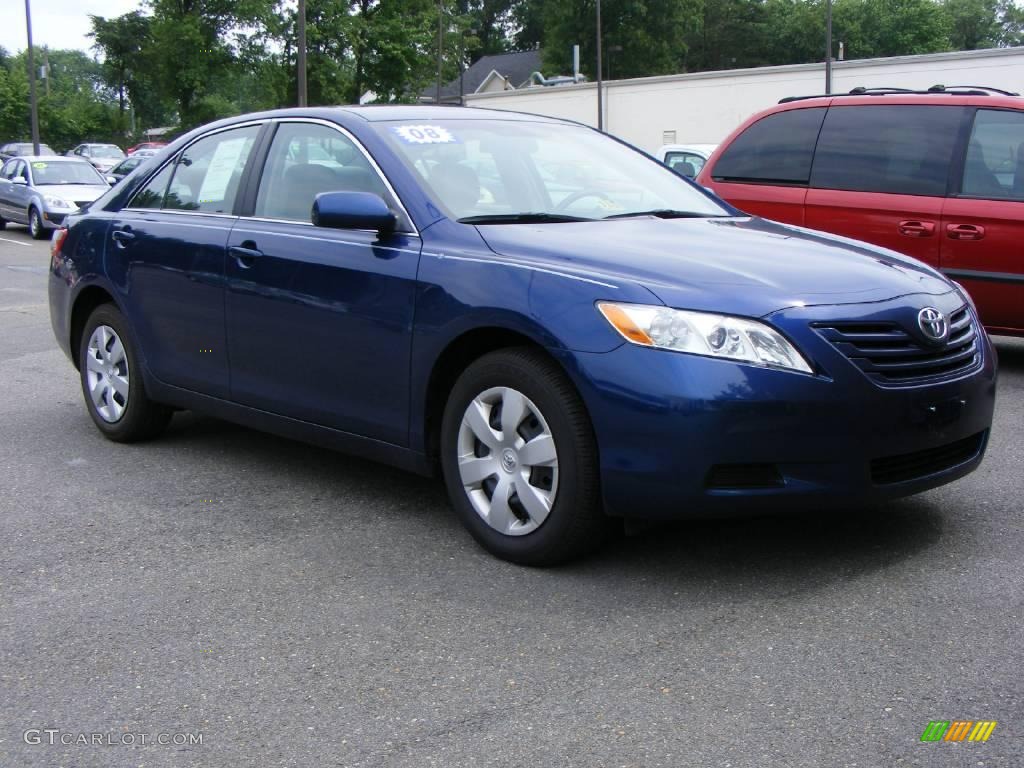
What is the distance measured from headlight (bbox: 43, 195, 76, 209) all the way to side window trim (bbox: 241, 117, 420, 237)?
18585 mm

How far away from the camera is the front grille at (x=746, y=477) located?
380 cm

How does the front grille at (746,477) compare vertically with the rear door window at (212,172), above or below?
below

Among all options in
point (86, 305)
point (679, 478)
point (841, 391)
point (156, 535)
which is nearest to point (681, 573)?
point (679, 478)

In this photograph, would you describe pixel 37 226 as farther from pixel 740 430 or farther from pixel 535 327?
pixel 740 430

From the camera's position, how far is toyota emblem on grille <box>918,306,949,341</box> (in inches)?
160

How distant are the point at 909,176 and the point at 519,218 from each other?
406 centimetres

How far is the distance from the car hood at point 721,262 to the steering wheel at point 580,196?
0.22m

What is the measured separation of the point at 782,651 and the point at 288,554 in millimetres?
1818

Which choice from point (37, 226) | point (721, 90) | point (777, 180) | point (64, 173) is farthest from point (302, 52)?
point (721, 90)

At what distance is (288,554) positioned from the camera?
439cm

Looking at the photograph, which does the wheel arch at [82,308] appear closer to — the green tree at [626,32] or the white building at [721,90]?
the white building at [721,90]

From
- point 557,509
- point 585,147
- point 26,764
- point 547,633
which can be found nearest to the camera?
point 26,764

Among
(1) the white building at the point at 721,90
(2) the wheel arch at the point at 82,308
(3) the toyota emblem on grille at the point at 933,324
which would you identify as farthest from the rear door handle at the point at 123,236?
(1) the white building at the point at 721,90

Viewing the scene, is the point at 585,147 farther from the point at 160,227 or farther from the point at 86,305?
the point at 86,305
